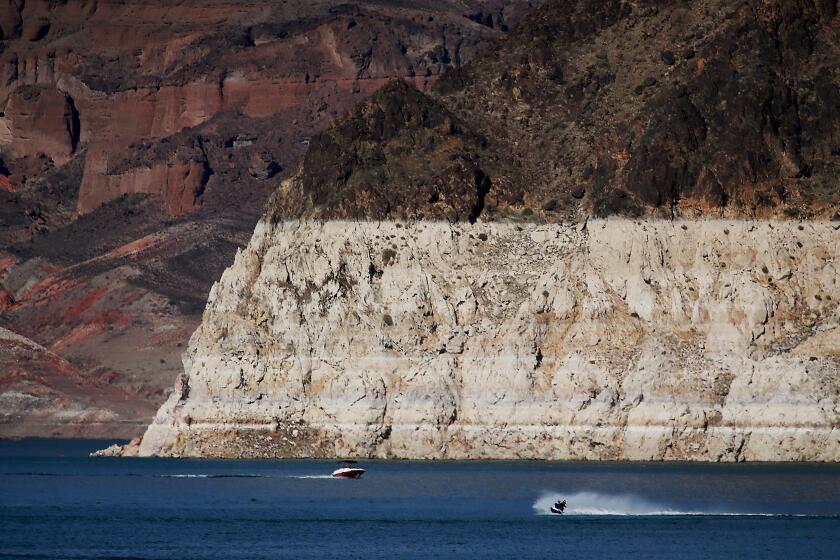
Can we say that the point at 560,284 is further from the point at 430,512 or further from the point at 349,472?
the point at 430,512

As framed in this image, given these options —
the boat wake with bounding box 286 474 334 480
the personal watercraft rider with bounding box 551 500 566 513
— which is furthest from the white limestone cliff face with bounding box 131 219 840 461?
the personal watercraft rider with bounding box 551 500 566 513

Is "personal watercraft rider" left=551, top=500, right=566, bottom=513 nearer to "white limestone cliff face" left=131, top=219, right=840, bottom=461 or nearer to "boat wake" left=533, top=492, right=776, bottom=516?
"boat wake" left=533, top=492, right=776, bottom=516

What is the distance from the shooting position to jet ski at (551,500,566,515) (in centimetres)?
8488

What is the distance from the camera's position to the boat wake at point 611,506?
85500 mm

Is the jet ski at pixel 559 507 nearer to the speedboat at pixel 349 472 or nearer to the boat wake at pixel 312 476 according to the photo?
the speedboat at pixel 349 472

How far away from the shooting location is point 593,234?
11038 cm

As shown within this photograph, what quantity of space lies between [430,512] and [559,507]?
5104 millimetres

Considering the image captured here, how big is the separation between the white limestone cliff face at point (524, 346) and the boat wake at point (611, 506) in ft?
47.7

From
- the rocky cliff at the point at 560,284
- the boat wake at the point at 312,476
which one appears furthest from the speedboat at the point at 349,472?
the rocky cliff at the point at 560,284

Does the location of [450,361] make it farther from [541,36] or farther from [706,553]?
[706,553]

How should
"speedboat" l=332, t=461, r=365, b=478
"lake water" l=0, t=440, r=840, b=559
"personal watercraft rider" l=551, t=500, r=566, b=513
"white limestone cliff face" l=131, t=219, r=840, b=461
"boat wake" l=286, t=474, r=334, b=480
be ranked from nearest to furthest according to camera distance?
1. "lake water" l=0, t=440, r=840, b=559
2. "personal watercraft rider" l=551, t=500, r=566, b=513
3. "speedboat" l=332, t=461, r=365, b=478
4. "boat wake" l=286, t=474, r=334, b=480
5. "white limestone cliff face" l=131, t=219, r=840, b=461

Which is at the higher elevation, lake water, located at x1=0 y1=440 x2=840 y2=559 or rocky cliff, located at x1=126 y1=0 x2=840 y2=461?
rocky cliff, located at x1=126 y1=0 x2=840 y2=461

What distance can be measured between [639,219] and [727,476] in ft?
53.3

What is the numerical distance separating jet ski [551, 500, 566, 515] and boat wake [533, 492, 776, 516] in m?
0.58
